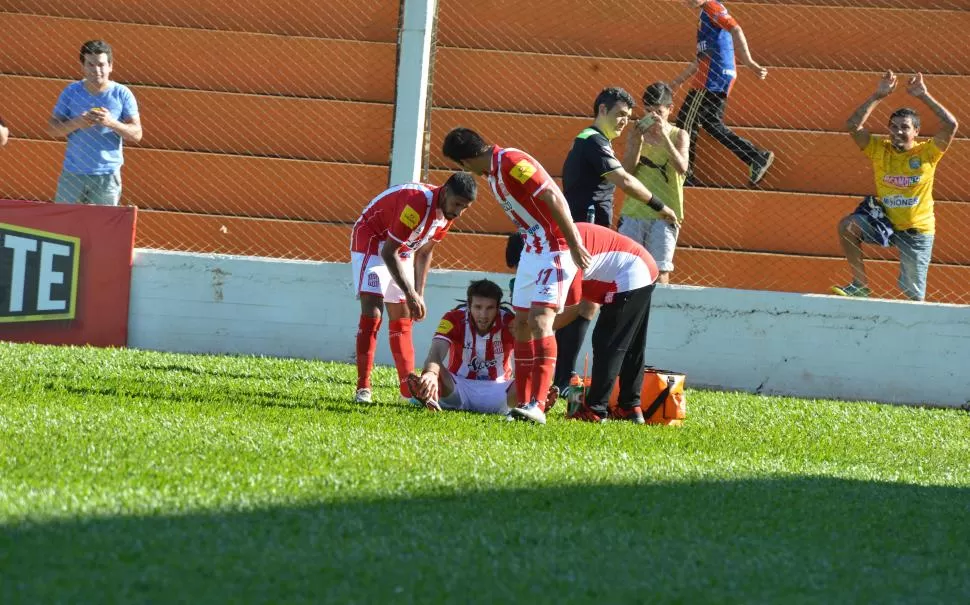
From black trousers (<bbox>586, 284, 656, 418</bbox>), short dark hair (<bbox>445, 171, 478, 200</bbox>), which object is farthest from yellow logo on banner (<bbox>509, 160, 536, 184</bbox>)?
black trousers (<bbox>586, 284, 656, 418</bbox>)

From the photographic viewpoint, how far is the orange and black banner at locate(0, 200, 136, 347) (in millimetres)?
10609

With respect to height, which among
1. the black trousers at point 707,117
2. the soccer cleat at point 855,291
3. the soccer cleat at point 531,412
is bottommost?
the soccer cleat at point 531,412

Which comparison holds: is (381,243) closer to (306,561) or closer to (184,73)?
(306,561)

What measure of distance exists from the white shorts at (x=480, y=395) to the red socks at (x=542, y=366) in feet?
1.81

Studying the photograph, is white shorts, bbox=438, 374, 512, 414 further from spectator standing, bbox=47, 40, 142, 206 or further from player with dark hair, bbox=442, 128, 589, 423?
spectator standing, bbox=47, 40, 142, 206

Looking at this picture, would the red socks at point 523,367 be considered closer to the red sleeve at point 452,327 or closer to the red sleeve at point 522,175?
the red sleeve at point 452,327

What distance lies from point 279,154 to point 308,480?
8.24 m

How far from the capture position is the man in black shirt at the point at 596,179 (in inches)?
330

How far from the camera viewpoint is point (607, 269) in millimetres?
7758

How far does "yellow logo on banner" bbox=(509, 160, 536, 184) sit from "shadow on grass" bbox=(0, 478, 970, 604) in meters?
2.27

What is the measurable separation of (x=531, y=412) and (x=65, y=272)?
194 inches

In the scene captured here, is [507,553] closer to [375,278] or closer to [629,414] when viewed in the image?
[629,414]

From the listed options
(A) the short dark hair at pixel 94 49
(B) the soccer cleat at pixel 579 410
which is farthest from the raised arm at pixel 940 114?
(A) the short dark hair at pixel 94 49

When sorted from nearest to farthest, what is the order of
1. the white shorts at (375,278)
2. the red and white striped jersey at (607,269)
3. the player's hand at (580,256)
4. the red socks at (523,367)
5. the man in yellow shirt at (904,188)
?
1. the player's hand at (580,256)
2. the red socks at (523,367)
3. the red and white striped jersey at (607,269)
4. the white shorts at (375,278)
5. the man in yellow shirt at (904,188)
